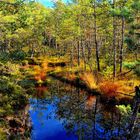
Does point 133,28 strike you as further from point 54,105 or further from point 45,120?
point 54,105

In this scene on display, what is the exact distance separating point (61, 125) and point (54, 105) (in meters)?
5.28

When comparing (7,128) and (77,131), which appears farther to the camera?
(77,131)

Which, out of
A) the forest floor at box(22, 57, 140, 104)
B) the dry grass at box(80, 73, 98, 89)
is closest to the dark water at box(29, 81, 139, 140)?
the dry grass at box(80, 73, 98, 89)

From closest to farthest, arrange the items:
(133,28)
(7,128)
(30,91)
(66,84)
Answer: (133,28), (7,128), (30,91), (66,84)

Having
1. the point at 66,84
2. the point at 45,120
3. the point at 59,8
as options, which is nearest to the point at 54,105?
the point at 45,120

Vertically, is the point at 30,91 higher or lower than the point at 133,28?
lower

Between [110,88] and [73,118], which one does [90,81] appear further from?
[73,118]

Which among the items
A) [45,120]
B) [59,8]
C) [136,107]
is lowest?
[45,120]

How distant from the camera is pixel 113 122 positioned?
19828mm

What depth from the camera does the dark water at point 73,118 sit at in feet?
59.9

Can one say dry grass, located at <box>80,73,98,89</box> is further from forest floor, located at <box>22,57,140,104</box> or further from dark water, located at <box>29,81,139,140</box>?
dark water, located at <box>29,81,139,140</box>

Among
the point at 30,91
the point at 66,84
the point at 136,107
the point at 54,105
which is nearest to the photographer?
the point at 136,107

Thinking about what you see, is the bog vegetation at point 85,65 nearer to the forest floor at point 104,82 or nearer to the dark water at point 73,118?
the forest floor at point 104,82

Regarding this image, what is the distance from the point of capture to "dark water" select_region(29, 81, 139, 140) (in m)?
18.3
